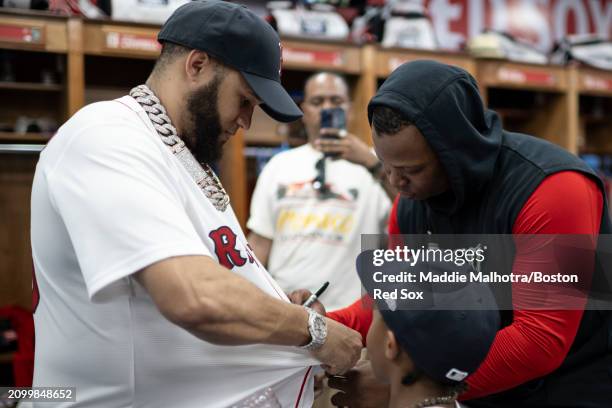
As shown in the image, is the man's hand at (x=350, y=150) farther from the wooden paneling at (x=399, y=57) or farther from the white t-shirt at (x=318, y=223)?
the wooden paneling at (x=399, y=57)

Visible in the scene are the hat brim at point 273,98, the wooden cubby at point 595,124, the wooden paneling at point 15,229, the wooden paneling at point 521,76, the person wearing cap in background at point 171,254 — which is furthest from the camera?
the wooden cubby at point 595,124

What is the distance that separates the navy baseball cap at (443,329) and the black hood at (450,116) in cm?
29

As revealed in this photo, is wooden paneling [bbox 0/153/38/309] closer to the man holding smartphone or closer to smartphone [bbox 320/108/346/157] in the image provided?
the man holding smartphone

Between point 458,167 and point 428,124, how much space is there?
0.39ft

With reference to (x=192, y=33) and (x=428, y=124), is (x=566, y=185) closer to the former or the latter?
(x=428, y=124)

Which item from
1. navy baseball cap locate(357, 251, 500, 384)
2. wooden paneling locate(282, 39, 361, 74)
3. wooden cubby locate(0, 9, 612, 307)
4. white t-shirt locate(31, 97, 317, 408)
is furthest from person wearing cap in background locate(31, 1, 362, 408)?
wooden paneling locate(282, 39, 361, 74)

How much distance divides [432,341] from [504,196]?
431 millimetres

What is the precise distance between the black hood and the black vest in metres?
0.04

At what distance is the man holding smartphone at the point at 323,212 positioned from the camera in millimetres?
2871

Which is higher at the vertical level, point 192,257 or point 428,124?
point 428,124

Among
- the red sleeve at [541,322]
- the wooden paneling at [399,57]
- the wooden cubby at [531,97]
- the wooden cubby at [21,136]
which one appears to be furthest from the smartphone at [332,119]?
the wooden cubby at [531,97]

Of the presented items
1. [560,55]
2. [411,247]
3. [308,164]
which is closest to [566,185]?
[411,247]

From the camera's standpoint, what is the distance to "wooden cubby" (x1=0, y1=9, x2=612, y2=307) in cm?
410

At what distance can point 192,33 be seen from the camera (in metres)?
1.26
